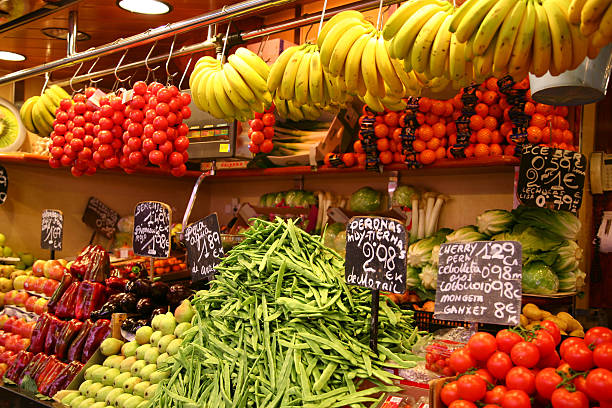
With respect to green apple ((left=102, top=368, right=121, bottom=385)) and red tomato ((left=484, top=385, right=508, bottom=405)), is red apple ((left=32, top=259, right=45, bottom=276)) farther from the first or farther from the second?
red tomato ((left=484, top=385, right=508, bottom=405))

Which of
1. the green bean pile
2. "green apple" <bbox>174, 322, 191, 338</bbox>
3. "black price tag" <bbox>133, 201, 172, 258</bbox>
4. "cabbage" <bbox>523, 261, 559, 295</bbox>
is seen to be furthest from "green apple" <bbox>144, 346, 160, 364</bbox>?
"cabbage" <bbox>523, 261, 559, 295</bbox>

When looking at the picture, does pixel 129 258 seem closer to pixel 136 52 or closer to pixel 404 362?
pixel 136 52

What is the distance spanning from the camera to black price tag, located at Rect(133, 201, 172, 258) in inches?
128

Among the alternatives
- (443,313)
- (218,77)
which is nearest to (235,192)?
(218,77)

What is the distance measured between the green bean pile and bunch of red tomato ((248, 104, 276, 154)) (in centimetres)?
199

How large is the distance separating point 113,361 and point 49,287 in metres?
1.51

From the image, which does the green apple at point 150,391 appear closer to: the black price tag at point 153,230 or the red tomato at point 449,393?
the black price tag at point 153,230

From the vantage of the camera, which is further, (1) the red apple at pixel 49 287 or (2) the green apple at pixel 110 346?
(1) the red apple at pixel 49 287

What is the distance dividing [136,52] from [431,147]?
3127 millimetres

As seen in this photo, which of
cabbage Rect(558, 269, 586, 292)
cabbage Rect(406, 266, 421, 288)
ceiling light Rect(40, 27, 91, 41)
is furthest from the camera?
ceiling light Rect(40, 27, 91, 41)

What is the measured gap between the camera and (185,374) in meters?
2.21

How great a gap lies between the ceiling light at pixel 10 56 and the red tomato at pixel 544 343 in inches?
213

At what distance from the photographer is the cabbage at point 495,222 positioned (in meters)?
3.57

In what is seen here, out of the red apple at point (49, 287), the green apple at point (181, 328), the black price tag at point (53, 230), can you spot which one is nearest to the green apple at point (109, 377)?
the green apple at point (181, 328)
